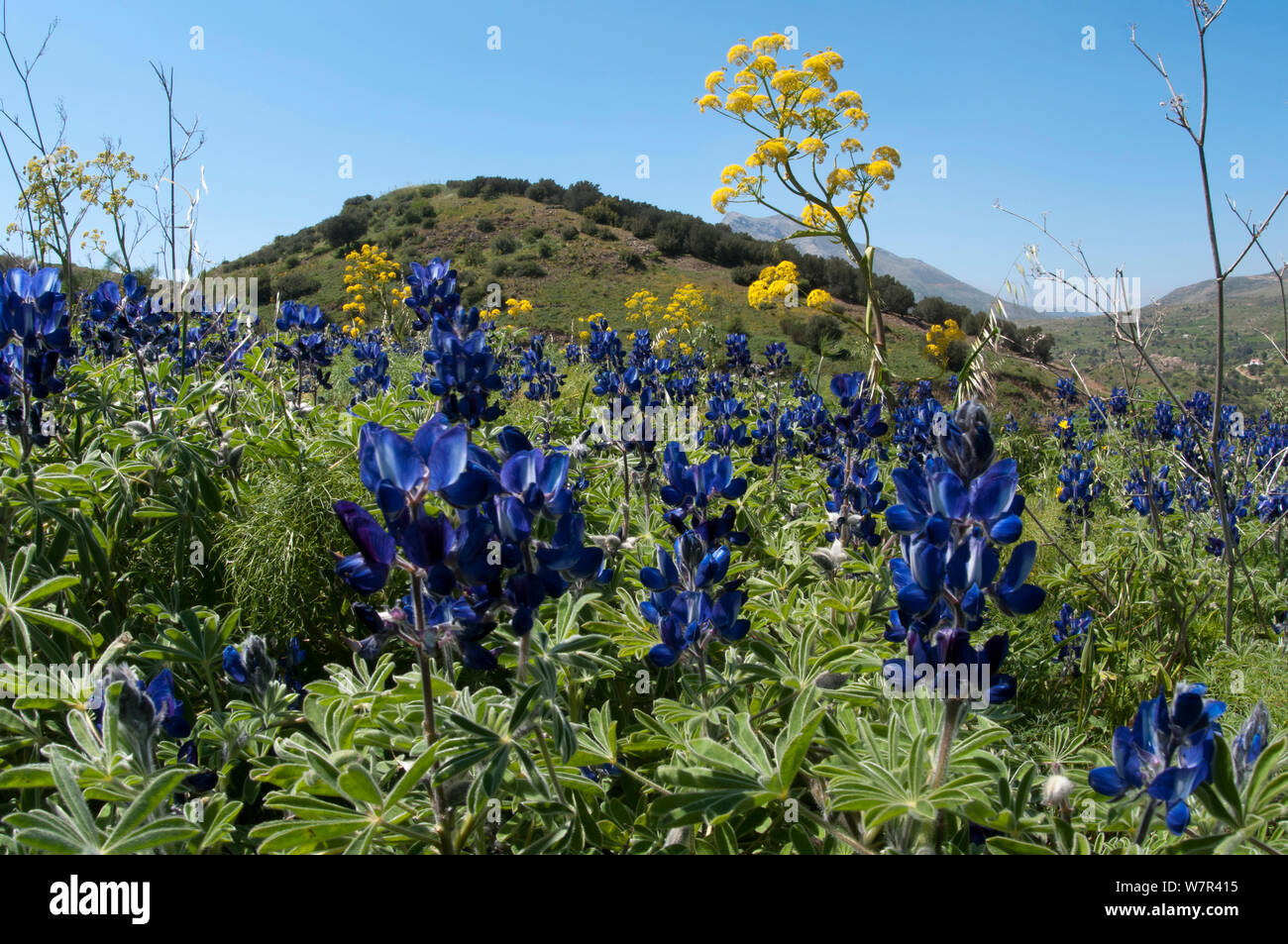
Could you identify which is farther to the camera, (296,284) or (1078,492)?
(296,284)

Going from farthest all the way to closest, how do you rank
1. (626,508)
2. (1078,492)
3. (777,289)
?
(777,289), (1078,492), (626,508)

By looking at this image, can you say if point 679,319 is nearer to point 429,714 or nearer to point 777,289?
point 777,289

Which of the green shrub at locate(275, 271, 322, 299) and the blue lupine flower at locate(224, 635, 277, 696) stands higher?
the green shrub at locate(275, 271, 322, 299)

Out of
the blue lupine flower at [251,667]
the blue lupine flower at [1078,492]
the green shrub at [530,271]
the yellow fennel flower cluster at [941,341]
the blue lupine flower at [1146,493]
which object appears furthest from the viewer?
the green shrub at [530,271]

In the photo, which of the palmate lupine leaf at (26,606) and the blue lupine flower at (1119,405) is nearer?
the palmate lupine leaf at (26,606)

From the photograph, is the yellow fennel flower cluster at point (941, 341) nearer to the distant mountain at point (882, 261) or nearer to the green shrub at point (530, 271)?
the distant mountain at point (882, 261)

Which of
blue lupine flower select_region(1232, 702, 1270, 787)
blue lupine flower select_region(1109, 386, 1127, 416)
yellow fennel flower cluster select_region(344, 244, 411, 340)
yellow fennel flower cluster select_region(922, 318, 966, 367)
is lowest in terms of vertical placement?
blue lupine flower select_region(1232, 702, 1270, 787)

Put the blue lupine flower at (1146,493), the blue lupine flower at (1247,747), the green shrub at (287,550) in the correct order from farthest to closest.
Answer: the blue lupine flower at (1146,493)
the green shrub at (287,550)
the blue lupine flower at (1247,747)

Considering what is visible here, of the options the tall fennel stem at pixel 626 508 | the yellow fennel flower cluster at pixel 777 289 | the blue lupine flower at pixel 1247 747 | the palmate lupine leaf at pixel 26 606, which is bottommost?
the blue lupine flower at pixel 1247 747

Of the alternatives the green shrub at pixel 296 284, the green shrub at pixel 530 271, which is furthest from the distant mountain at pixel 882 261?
the green shrub at pixel 296 284

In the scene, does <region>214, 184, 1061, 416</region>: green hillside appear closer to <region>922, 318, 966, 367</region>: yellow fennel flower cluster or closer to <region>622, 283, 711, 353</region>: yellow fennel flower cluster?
<region>922, 318, 966, 367</region>: yellow fennel flower cluster

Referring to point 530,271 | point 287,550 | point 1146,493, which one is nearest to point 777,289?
point 1146,493

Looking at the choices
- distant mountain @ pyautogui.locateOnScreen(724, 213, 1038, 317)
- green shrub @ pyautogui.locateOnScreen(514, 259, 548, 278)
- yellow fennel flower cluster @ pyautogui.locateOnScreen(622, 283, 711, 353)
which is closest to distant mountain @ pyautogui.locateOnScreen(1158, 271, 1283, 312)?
distant mountain @ pyautogui.locateOnScreen(724, 213, 1038, 317)

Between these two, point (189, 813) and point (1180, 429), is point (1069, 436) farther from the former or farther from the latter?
point (189, 813)
